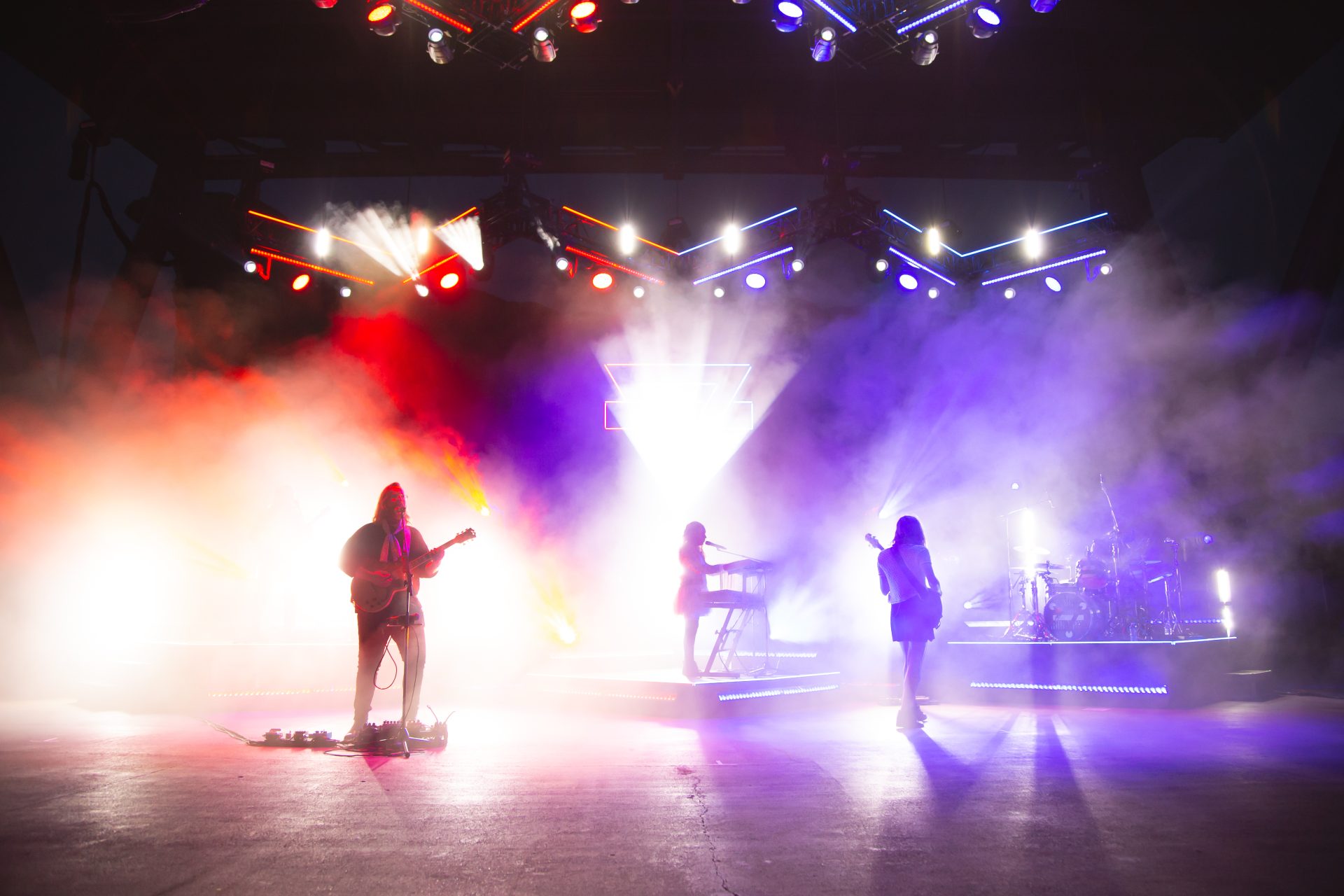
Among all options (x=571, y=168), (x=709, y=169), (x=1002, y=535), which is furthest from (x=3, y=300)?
(x=1002, y=535)

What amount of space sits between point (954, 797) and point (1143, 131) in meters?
8.73

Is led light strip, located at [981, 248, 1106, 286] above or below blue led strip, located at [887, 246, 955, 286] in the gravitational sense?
below

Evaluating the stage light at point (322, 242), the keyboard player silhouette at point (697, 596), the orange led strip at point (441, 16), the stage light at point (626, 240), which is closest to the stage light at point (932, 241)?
the stage light at point (626, 240)

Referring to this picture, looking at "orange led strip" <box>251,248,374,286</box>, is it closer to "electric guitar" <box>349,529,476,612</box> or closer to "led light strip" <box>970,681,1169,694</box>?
"electric guitar" <box>349,529,476,612</box>

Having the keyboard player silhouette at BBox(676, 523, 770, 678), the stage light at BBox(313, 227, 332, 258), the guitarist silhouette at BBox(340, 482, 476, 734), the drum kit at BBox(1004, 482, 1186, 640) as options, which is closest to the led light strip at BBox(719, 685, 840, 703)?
the keyboard player silhouette at BBox(676, 523, 770, 678)

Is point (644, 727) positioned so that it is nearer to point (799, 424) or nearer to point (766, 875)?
point (766, 875)

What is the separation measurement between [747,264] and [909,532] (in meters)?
4.32

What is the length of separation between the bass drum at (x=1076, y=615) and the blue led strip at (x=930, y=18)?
253 inches

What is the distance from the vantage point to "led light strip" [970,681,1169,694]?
6406 mm

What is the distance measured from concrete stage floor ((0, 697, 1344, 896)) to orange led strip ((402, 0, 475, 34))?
17.6ft

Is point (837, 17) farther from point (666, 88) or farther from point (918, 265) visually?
point (918, 265)

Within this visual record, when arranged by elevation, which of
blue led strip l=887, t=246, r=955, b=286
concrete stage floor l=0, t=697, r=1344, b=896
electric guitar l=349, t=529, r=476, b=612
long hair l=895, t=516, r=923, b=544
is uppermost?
blue led strip l=887, t=246, r=955, b=286

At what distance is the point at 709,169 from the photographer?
8.95 meters

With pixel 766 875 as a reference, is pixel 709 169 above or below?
above
